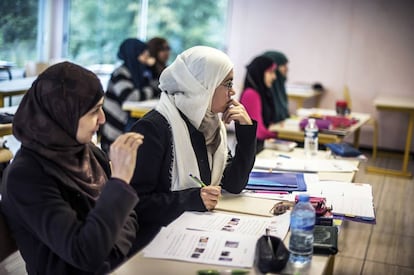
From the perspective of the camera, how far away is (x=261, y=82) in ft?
16.4

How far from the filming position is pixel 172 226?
181cm

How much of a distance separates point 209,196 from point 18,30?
6040 mm

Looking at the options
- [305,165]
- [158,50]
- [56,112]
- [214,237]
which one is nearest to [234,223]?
[214,237]

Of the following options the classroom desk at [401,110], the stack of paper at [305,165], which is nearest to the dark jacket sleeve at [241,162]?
the stack of paper at [305,165]

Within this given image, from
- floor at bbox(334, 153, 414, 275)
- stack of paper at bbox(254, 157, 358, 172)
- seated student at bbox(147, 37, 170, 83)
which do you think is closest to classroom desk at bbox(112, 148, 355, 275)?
stack of paper at bbox(254, 157, 358, 172)

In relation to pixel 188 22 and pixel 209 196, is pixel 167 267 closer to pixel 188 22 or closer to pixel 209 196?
pixel 209 196

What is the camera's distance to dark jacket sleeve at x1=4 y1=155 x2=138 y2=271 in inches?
58.4

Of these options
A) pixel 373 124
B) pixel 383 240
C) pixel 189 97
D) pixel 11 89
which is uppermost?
pixel 189 97

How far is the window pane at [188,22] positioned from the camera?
25.9 ft

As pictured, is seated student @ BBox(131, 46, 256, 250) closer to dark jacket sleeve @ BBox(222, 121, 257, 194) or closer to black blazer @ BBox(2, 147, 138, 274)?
dark jacket sleeve @ BBox(222, 121, 257, 194)

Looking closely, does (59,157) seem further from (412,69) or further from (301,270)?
(412,69)

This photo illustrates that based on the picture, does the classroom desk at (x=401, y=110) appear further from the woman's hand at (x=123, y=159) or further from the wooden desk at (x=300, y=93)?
the woman's hand at (x=123, y=159)

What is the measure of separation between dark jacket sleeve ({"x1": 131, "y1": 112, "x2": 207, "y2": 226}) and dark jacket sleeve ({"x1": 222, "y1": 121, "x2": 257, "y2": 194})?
0.94ft

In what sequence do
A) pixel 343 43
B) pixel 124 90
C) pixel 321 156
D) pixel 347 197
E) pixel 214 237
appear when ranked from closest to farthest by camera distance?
pixel 214 237 < pixel 347 197 < pixel 321 156 < pixel 124 90 < pixel 343 43
